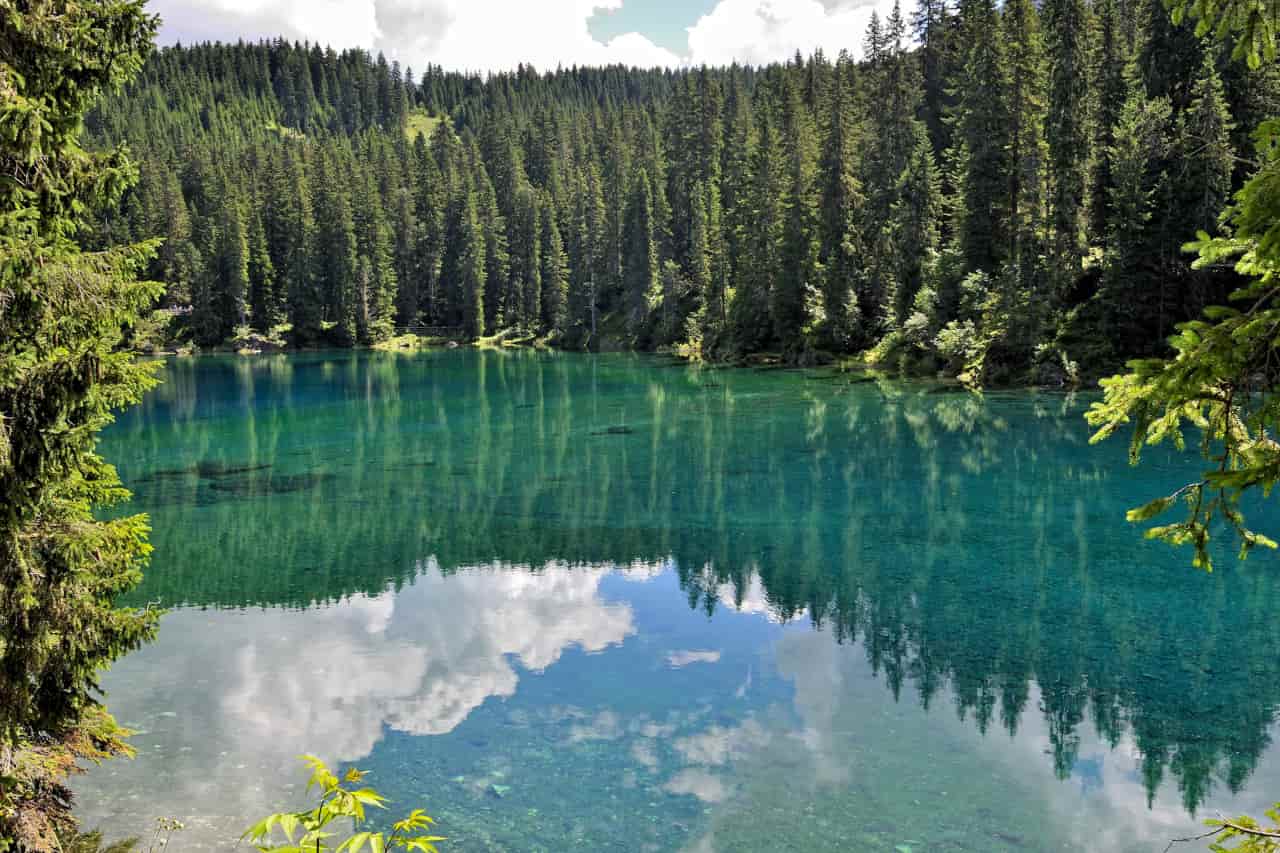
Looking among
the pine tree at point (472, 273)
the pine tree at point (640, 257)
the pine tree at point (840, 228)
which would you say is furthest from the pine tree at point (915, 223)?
the pine tree at point (472, 273)

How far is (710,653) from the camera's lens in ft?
56.5

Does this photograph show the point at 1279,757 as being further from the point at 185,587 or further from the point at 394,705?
the point at 185,587

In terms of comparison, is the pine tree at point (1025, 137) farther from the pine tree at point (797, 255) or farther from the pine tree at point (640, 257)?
the pine tree at point (640, 257)

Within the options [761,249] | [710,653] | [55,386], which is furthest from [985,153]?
[55,386]

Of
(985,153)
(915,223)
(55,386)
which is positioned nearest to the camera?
(55,386)

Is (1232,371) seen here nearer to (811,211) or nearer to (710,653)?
(710,653)

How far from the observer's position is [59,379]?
8680mm

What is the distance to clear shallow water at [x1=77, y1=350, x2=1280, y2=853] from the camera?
11977mm

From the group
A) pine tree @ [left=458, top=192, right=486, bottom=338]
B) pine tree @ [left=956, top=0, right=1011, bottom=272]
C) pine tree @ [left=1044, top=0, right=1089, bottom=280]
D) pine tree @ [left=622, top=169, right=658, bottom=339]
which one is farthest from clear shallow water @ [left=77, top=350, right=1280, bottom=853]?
pine tree @ [left=458, top=192, right=486, bottom=338]

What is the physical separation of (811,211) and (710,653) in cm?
5642

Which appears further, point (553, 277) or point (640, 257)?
point (553, 277)

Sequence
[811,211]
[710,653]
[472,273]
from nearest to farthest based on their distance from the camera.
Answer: [710,653] → [811,211] → [472,273]

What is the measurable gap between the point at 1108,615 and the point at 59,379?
16875mm

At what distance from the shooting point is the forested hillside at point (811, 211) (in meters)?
48.2
